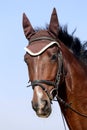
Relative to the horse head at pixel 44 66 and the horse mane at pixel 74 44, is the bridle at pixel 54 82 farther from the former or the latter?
the horse mane at pixel 74 44

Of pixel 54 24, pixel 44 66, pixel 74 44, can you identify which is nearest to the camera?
pixel 44 66

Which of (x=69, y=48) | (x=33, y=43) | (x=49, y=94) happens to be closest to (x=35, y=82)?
(x=49, y=94)

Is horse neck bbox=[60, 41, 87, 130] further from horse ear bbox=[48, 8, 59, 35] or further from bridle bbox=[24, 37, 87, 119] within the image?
horse ear bbox=[48, 8, 59, 35]

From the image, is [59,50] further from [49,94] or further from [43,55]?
[49,94]

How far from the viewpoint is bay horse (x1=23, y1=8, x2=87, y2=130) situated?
316 inches

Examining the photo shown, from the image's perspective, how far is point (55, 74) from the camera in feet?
27.2

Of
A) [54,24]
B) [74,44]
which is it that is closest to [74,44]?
[74,44]

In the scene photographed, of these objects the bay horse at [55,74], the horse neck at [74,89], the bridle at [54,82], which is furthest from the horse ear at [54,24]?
the horse neck at [74,89]

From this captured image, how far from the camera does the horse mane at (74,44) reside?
942 cm

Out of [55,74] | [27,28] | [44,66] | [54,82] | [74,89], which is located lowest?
[74,89]

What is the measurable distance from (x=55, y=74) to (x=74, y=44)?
4.80 ft

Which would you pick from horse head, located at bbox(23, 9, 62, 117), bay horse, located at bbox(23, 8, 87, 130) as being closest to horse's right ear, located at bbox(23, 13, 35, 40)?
bay horse, located at bbox(23, 8, 87, 130)

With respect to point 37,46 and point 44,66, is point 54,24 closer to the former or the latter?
point 37,46

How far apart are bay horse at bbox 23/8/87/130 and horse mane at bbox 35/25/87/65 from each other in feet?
0.37
